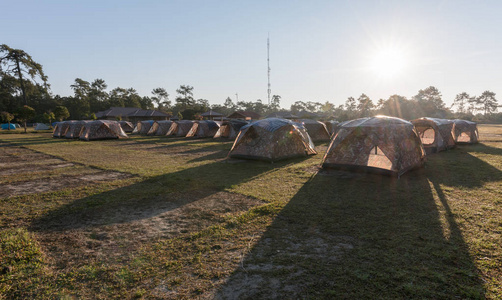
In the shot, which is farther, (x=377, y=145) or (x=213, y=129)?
(x=213, y=129)

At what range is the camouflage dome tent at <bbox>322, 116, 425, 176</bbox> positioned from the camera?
945 cm

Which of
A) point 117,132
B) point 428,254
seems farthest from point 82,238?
point 117,132

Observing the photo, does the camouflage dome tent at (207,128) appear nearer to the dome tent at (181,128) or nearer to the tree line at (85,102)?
the dome tent at (181,128)

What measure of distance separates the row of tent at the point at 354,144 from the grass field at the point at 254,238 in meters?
1.07

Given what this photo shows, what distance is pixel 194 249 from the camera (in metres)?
4.48

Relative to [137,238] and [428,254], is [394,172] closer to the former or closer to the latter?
[428,254]

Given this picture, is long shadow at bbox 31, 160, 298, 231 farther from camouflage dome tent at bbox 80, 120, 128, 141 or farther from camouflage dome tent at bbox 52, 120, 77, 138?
camouflage dome tent at bbox 52, 120, 77, 138

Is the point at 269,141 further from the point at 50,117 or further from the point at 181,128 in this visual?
the point at 50,117

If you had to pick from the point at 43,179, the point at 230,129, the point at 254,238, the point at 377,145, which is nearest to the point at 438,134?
the point at 377,145

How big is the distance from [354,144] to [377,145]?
107 centimetres

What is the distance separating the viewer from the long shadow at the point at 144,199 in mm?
5867

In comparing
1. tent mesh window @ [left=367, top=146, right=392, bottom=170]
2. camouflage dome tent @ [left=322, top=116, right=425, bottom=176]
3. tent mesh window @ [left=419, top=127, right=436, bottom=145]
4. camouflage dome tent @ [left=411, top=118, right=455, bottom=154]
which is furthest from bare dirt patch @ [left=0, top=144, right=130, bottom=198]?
tent mesh window @ [left=419, top=127, right=436, bottom=145]

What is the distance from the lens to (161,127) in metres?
36.1

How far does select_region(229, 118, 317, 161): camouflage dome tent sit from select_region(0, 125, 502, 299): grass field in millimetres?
3914
